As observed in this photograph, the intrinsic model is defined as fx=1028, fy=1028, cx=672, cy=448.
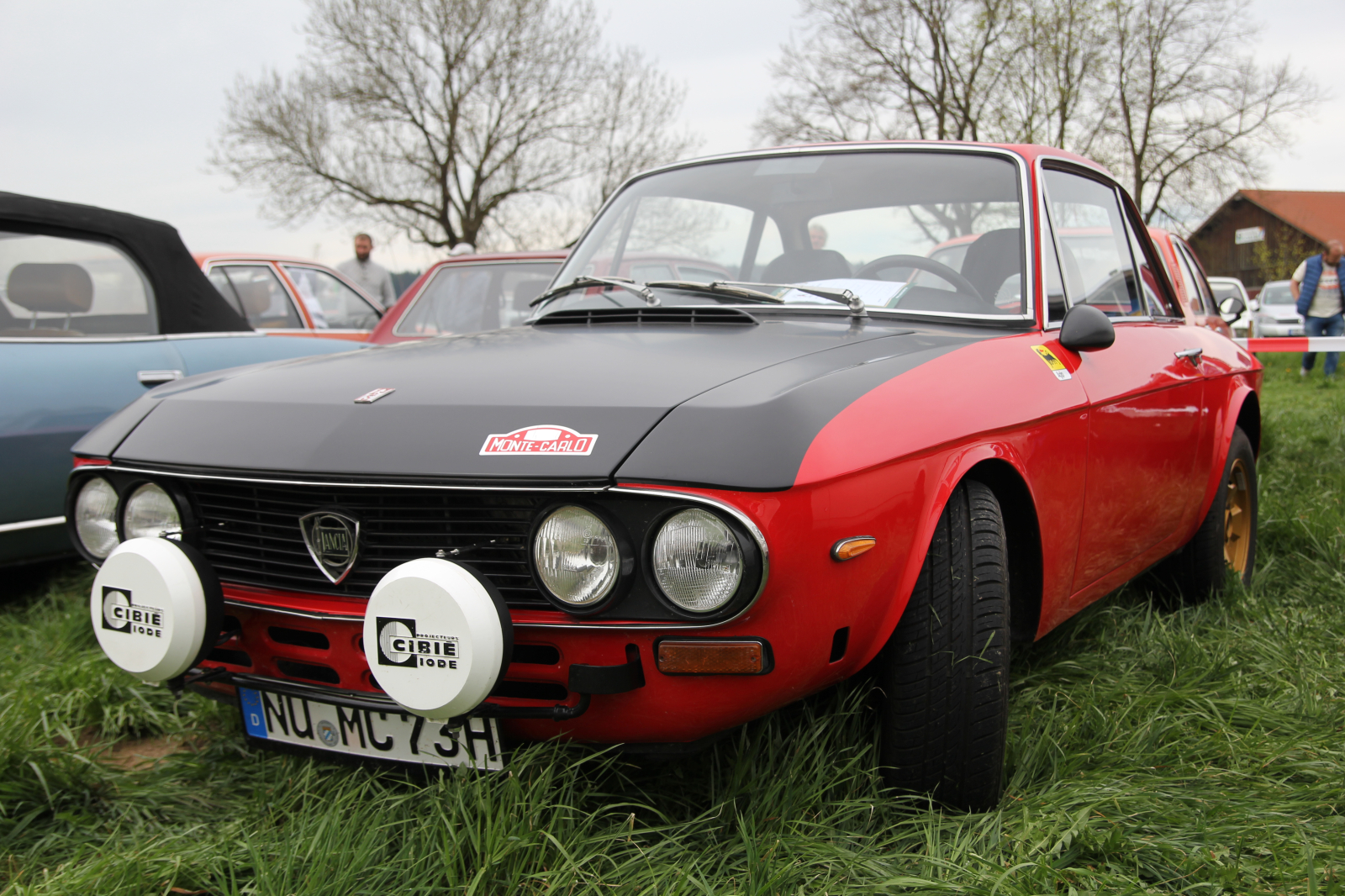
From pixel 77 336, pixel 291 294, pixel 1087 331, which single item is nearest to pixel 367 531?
pixel 1087 331

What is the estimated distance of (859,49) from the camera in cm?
2623

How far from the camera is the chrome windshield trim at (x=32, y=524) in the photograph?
3355mm

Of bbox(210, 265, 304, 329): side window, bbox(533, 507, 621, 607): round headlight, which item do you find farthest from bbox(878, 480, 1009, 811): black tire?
bbox(210, 265, 304, 329): side window

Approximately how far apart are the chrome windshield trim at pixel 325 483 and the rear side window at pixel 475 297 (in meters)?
3.80

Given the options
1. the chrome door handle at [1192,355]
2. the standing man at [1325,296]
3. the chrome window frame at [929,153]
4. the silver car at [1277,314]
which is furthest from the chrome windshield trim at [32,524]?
the silver car at [1277,314]

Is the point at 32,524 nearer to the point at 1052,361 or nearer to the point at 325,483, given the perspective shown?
the point at 325,483

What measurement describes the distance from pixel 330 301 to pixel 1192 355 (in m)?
5.80

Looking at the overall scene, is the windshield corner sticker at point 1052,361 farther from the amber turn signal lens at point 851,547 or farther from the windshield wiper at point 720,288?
the amber turn signal lens at point 851,547

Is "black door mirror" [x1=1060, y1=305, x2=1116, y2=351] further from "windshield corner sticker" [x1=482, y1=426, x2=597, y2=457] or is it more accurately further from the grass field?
"windshield corner sticker" [x1=482, y1=426, x2=597, y2=457]

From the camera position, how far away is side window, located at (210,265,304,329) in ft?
22.3

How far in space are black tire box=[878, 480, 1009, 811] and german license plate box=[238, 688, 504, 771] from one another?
0.75 meters

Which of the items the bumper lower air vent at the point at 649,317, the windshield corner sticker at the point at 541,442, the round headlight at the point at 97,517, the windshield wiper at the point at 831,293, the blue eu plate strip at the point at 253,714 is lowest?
the blue eu plate strip at the point at 253,714

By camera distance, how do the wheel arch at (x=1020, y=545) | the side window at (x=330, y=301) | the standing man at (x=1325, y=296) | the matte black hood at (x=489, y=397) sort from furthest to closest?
1. the standing man at (x=1325, y=296)
2. the side window at (x=330, y=301)
3. the wheel arch at (x=1020, y=545)
4. the matte black hood at (x=489, y=397)

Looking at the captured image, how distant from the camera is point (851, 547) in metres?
1.70
